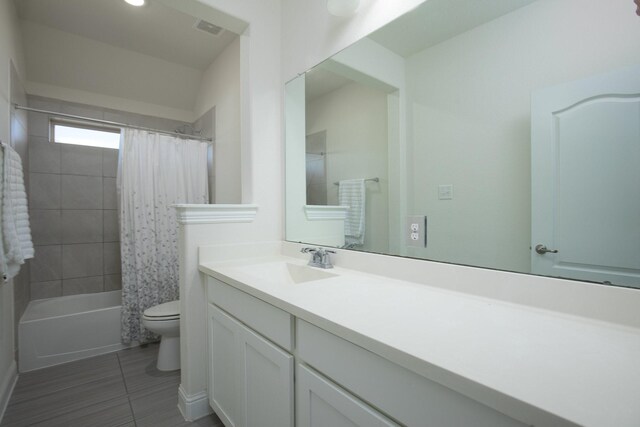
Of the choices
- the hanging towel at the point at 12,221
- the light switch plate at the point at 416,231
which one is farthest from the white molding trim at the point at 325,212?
the hanging towel at the point at 12,221

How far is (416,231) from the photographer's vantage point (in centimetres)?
Result: 119

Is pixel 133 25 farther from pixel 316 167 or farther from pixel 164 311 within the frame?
pixel 164 311

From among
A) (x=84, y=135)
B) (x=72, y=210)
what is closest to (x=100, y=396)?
(x=72, y=210)

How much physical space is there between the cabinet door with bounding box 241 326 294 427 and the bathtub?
180 centimetres

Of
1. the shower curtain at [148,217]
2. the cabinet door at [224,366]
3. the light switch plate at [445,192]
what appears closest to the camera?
the light switch plate at [445,192]

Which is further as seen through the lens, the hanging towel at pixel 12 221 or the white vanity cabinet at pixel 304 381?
the hanging towel at pixel 12 221

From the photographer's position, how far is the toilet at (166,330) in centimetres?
202

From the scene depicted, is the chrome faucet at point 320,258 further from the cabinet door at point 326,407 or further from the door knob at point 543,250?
the door knob at point 543,250

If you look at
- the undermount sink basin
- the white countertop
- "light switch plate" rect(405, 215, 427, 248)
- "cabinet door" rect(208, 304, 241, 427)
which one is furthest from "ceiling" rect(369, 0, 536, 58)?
"cabinet door" rect(208, 304, 241, 427)

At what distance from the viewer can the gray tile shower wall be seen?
2.64 metres

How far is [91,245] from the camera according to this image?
114 inches

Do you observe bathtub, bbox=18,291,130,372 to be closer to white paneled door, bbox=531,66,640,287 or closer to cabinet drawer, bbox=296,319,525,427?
cabinet drawer, bbox=296,319,525,427

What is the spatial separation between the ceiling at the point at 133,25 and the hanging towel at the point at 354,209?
6.20 ft

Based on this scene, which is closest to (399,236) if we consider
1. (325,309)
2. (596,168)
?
(325,309)
